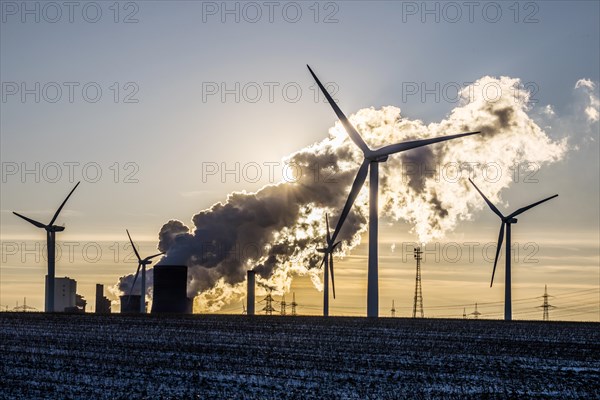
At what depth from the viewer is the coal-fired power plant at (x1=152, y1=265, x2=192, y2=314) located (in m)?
155

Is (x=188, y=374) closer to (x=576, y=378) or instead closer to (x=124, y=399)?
(x=124, y=399)

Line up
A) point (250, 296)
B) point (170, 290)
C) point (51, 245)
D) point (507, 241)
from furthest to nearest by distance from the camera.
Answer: point (250, 296), point (170, 290), point (51, 245), point (507, 241)

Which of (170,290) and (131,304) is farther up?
(170,290)

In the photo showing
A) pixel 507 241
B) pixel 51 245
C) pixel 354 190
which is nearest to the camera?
pixel 354 190

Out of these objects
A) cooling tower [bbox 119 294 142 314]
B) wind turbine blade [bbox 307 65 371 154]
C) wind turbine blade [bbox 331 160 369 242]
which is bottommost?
cooling tower [bbox 119 294 142 314]

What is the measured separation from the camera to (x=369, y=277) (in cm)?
9188

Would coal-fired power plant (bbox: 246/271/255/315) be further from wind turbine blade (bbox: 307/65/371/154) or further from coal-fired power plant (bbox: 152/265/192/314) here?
wind turbine blade (bbox: 307/65/371/154)

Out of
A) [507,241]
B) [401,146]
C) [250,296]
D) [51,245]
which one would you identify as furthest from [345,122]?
[250,296]

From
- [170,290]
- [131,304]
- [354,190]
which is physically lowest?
[131,304]

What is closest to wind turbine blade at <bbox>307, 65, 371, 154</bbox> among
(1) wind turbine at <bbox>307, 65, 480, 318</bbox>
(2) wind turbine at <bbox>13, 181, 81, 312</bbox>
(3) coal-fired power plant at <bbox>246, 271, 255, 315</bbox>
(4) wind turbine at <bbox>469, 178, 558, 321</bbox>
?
(1) wind turbine at <bbox>307, 65, 480, 318</bbox>

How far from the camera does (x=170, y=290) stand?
15625 cm

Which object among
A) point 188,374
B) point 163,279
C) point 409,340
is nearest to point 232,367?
point 188,374

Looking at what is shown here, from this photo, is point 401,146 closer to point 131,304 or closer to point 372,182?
point 372,182

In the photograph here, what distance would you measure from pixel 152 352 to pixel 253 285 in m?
148
